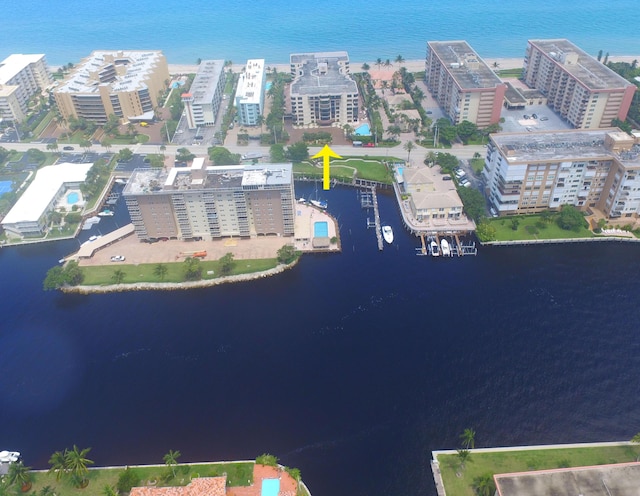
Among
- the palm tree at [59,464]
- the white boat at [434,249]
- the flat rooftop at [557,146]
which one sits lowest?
the white boat at [434,249]

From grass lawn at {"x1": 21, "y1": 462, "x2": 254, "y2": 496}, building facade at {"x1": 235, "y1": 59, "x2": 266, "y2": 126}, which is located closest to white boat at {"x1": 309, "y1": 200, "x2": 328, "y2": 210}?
building facade at {"x1": 235, "y1": 59, "x2": 266, "y2": 126}

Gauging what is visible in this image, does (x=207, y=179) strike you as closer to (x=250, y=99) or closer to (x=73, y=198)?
(x=73, y=198)

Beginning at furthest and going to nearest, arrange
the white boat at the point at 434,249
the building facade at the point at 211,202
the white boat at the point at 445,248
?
the white boat at the point at 434,249
the white boat at the point at 445,248
the building facade at the point at 211,202

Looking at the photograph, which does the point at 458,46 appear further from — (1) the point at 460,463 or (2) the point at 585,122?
(1) the point at 460,463

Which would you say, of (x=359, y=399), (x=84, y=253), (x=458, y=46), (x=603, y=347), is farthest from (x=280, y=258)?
(x=458, y=46)

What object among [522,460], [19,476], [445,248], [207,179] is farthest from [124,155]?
[522,460]

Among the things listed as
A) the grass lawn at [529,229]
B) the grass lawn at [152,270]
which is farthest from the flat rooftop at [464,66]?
the grass lawn at [152,270]

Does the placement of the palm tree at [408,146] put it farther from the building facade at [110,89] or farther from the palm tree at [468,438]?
the building facade at [110,89]
